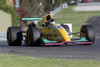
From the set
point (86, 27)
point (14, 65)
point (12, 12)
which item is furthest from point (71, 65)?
point (12, 12)

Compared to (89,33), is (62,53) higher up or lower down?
lower down

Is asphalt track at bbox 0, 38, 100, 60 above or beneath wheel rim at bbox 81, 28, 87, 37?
beneath

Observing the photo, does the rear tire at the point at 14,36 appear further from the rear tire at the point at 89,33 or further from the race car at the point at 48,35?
the rear tire at the point at 89,33

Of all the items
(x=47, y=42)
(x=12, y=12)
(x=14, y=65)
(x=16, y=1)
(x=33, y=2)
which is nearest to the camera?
(x=14, y=65)

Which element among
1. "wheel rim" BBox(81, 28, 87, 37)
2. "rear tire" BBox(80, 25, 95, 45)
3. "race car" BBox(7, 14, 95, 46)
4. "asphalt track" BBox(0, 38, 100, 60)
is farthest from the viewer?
"wheel rim" BBox(81, 28, 87, 37)

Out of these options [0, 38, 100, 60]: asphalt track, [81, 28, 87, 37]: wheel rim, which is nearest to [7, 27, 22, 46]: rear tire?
[0, 38, 100, 60]: asphalt track

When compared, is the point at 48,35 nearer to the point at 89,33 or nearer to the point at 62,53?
the point at 89,33

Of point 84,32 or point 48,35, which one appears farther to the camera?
point 84,32

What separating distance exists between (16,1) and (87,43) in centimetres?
3516

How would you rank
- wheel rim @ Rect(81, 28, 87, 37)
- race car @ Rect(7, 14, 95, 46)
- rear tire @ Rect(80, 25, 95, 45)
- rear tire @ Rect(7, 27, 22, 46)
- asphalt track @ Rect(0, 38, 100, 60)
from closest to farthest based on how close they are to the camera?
asphalt track @ Rect(0, 38, 100, 60)
race car @ Rect(7, 14, 95, 46)
rear tire @ Rect(80, 25, 95, 45)
rear tire @ Rect(7, 27, 22, 46)
wheel rim @ Rect(81, 28, 87, 37)

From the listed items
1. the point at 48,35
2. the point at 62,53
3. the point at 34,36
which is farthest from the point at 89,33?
the point at 62,53

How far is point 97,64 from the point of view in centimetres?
859

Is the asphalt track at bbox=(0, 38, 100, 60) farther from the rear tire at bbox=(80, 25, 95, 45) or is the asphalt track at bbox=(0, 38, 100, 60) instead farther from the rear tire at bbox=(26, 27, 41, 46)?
the rear tire at bbox=(80, 25, 95, 45)

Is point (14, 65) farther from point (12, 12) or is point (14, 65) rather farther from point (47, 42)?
point (12, 12)
